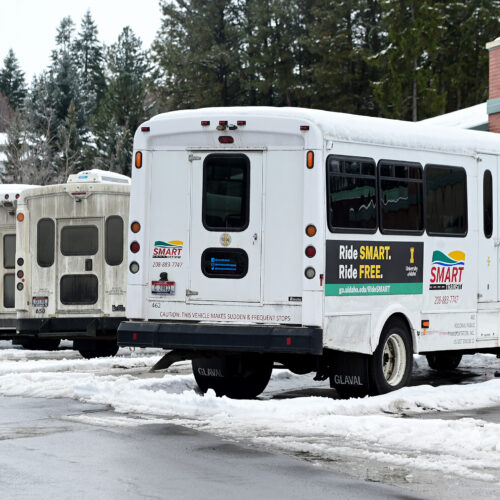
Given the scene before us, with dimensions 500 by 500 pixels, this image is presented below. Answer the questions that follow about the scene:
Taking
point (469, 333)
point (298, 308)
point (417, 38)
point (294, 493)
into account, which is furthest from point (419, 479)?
point (417, 38)

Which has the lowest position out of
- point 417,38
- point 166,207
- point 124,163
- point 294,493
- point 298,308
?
point 294,493

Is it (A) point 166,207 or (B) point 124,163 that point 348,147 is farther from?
(B) point 124,163

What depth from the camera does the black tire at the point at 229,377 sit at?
489 inches

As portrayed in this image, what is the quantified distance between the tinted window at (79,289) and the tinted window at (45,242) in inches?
15.8

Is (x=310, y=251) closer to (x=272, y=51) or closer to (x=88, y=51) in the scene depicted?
(x=272, y=51)

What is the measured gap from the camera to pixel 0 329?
776 inches

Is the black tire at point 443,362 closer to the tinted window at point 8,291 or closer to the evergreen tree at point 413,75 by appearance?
the tinted window at point 8,291

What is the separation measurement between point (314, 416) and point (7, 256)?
10800 mm

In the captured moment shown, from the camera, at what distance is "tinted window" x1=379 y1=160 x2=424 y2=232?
12.2m

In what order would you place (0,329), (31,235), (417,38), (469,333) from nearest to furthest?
(469,333), (31,235), (0,329), (417,38)

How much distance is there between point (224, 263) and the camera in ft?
38.6

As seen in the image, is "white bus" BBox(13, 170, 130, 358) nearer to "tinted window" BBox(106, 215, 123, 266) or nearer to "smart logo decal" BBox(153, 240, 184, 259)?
"tinted window" BBox(106, 215, 123, 266)

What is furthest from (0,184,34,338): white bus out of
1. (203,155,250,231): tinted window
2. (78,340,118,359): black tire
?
(203,155,250,231): tinted window

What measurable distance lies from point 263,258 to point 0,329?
9.32 meters
